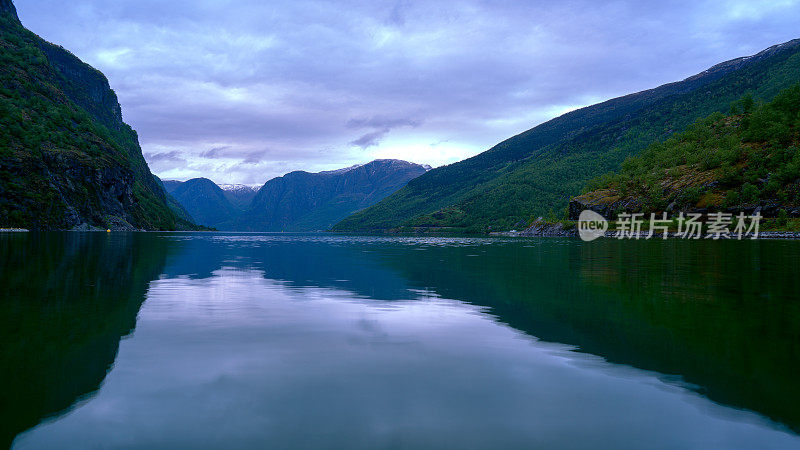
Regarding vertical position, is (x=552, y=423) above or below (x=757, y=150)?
below

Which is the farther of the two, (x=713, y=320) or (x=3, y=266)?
(x=3, y=266)

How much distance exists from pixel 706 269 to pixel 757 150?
163m

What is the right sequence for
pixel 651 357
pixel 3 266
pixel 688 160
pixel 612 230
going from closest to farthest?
pixel 651 357, pixel 3 266, pixel 612 230, pixel 688 160

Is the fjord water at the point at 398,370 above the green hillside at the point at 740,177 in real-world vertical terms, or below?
below

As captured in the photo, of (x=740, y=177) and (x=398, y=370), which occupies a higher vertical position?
(x=740, y=177)

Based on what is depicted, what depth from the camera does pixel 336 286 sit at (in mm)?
26672

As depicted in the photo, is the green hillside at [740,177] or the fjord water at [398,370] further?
the green hillside at [740,177]

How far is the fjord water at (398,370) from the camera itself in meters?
7.35

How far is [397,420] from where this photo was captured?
306 inches

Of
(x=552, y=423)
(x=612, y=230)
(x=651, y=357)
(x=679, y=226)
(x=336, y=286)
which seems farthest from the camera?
(x=612, y=230)

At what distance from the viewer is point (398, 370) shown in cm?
1070

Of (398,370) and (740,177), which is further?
(740,177)

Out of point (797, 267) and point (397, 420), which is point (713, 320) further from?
point (797, 267)

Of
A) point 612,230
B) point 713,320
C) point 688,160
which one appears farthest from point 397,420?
point 688,160
